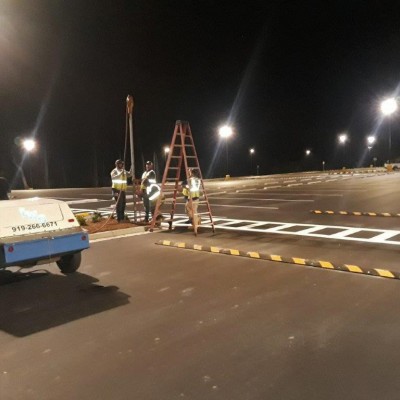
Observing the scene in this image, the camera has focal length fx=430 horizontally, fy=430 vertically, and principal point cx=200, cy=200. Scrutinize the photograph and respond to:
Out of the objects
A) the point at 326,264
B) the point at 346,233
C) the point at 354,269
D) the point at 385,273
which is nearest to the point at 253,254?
the point at 326,264

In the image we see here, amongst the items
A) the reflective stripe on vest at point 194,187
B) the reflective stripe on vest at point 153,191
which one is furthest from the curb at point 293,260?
the reflective stripe on vest at point 153,191

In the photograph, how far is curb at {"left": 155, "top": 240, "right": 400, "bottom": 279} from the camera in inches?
276

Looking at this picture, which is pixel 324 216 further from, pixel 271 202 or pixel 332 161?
pixel 332 161

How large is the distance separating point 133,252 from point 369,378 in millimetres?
6452

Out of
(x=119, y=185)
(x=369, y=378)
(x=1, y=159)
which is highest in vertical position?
(x=1, y=159)

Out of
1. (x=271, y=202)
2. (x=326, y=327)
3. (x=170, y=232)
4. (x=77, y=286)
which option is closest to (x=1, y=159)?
(x=271, y=202)

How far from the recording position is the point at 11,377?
4023mm

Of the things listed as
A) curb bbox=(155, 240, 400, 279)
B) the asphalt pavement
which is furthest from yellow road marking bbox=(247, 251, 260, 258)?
the asphalt pavement

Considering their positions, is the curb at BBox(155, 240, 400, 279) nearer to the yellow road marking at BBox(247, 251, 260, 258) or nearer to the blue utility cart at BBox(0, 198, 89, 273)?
the yellow road marking at BBox(247, 251, 260, 258)

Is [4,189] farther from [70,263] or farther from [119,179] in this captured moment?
[119,179]

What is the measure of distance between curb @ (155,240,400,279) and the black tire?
272 cm

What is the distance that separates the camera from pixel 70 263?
7699 mm

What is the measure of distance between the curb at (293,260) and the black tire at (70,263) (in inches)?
107

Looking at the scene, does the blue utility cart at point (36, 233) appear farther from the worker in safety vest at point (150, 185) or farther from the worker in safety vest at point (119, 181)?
the worker in safety vest at point (150, 185)
